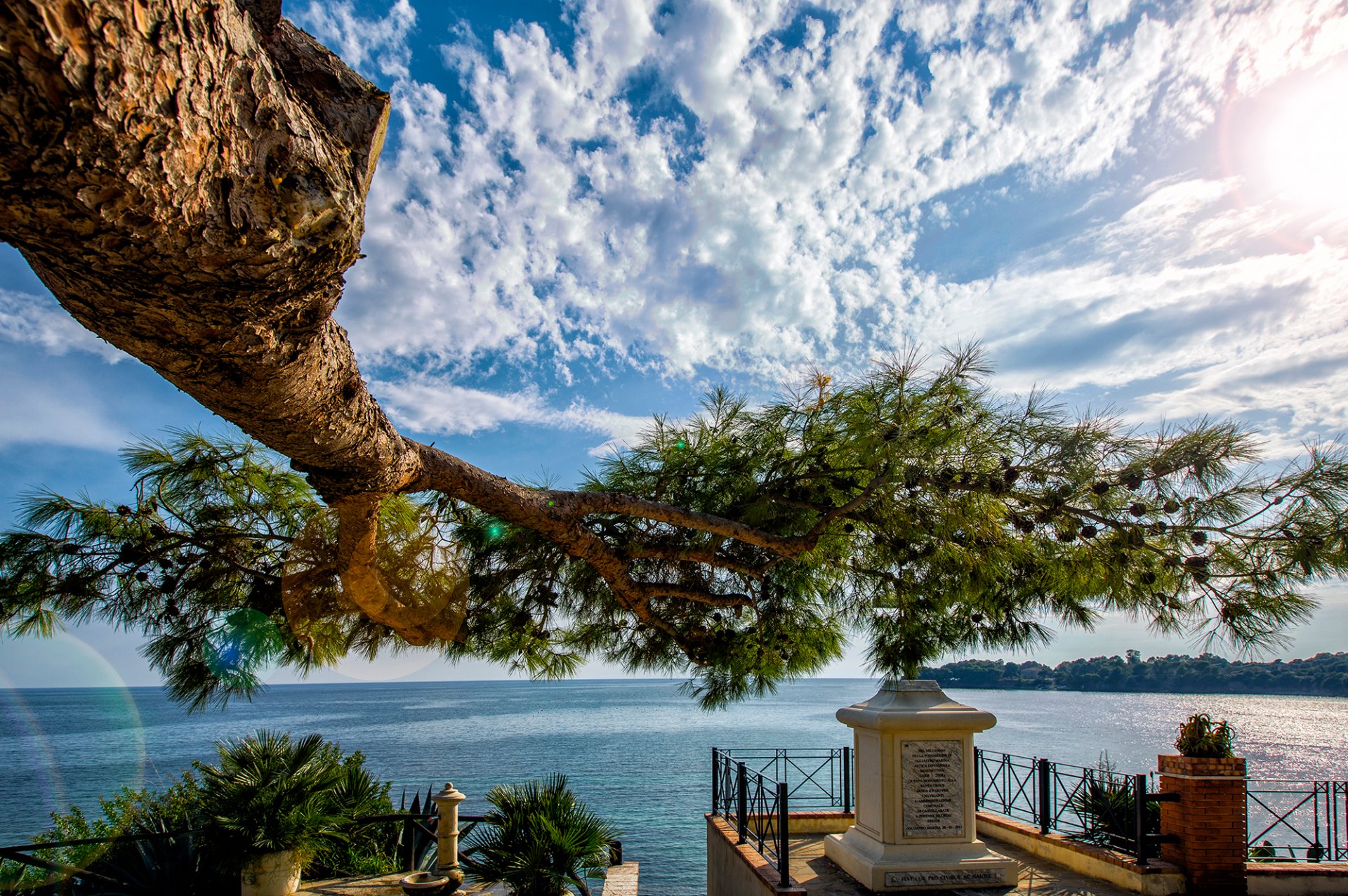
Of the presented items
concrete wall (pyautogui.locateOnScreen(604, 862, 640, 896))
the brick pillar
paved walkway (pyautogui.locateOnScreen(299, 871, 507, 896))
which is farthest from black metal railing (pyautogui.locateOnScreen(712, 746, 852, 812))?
the brick pillar

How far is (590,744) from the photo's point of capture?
5888cm

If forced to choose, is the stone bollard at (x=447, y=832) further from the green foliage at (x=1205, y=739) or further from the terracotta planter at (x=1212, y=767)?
the green foliage at (x=1205, y=739)

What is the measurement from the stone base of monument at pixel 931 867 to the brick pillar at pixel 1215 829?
1402 millimetres

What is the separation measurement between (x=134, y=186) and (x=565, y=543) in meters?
3.60

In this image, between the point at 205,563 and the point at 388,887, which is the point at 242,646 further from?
the point at 388,887

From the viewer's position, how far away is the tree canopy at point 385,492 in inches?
44.4

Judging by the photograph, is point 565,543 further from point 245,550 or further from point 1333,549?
point 1333,549

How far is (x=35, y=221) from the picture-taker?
1149mm

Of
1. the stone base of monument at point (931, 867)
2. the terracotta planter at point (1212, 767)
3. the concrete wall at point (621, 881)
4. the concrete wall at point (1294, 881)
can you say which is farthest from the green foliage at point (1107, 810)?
the concrete wall at point (621, 881)

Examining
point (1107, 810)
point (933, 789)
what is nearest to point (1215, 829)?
point (1107, 810)

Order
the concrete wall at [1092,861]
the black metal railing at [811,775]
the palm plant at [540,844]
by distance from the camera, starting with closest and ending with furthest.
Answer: the concrete wall at [1092,861], the palm plant at [540,844], the black metal railing at [811,775]

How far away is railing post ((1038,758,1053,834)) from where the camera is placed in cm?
739

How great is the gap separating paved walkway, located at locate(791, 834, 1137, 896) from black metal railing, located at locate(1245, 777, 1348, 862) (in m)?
1.45

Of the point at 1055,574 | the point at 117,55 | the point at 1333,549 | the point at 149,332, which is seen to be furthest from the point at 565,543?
the point at 1333,549
